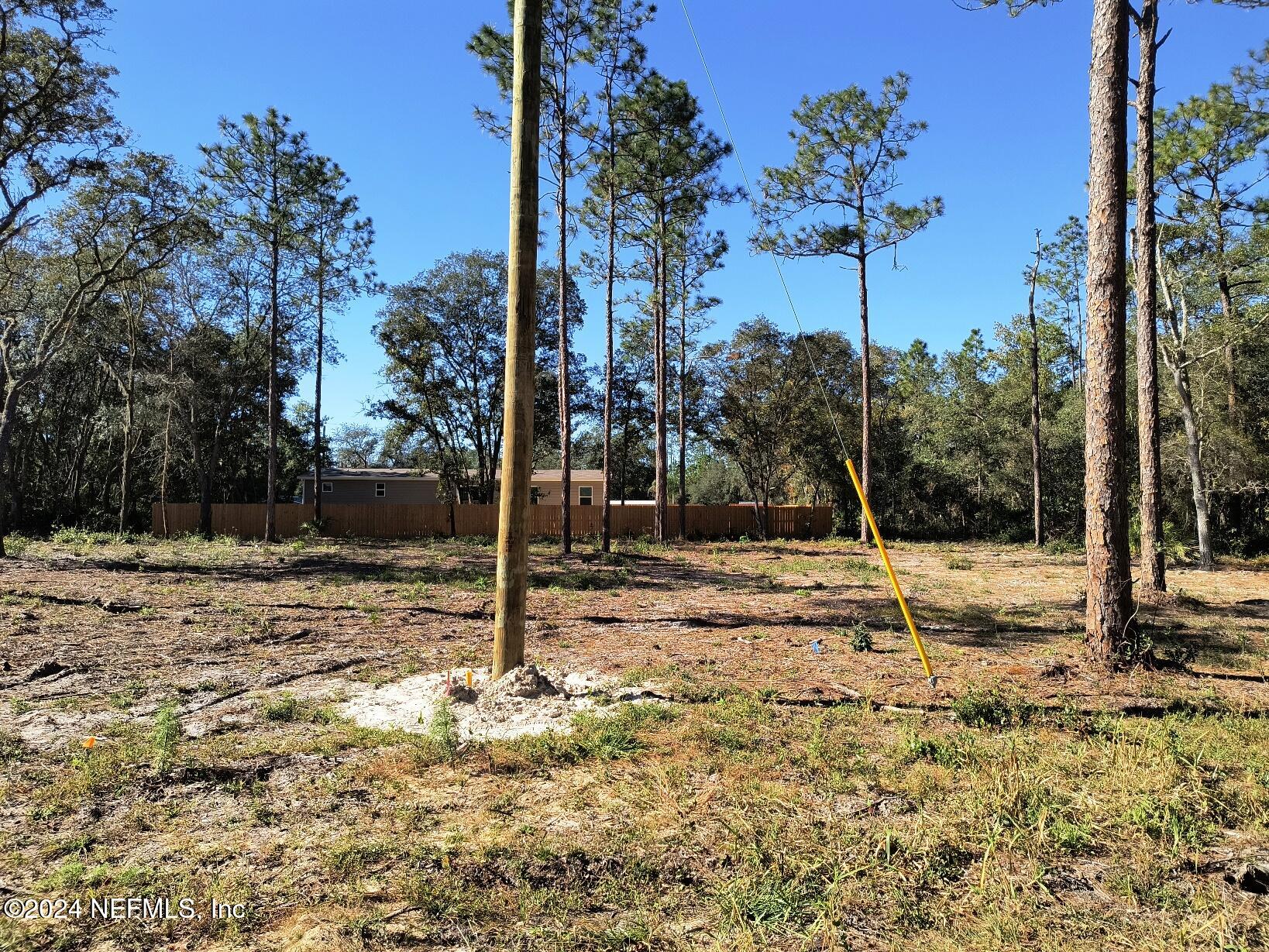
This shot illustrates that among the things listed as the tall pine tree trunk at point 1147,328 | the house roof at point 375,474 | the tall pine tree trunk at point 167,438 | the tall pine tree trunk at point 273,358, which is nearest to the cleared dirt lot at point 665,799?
the tall pine tree trunk at point 1147,328

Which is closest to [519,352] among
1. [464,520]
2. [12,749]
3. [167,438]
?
[12,749]

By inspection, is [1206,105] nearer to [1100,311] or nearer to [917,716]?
[1100,311]

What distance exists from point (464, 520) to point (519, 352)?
2570 centimetres

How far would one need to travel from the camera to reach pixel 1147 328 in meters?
9.89

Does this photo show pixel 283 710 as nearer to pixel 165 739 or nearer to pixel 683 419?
pixel 165 739

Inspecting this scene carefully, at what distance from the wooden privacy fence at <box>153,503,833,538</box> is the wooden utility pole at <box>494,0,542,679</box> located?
21206 millimetres

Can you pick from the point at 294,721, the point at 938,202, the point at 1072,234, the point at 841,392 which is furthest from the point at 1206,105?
the point at 294,721

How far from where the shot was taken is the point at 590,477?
3809cm

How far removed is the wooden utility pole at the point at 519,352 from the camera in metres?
5.41

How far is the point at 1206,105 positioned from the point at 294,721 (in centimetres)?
2393

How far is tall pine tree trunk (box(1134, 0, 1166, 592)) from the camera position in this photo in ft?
31.7

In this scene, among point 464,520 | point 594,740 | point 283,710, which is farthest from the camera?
point 464,520

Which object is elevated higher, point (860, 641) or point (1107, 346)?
point (1107, 346)

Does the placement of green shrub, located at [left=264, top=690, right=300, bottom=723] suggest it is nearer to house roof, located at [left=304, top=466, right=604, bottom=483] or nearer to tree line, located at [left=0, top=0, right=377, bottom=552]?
tree line, located at [left=0, top=0, right=377, bottom=552]
